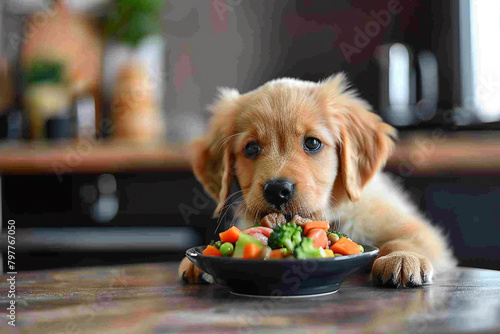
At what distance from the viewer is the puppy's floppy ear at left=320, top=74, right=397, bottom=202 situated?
5.98 feet

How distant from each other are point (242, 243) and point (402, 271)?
0.41m

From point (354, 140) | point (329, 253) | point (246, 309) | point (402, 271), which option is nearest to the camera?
point (246, 309)

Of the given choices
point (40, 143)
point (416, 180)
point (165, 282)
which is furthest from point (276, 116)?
point (40, 143)

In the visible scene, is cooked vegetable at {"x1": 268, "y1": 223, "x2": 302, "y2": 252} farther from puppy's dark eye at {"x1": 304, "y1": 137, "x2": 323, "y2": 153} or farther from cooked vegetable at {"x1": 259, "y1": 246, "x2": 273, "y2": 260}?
puppy's dark eye at {"x1": 304, "y1": 137, "x2": 323, "y2": 153}

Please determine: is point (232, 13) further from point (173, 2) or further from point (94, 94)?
point (94, 94)

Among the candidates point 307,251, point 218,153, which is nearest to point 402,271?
point 307,251

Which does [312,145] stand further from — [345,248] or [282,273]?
[282,273]

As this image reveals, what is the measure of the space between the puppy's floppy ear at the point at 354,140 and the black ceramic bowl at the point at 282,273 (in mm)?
632

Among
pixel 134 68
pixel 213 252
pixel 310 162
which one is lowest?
pixel 213 252

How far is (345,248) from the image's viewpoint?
1217 millimetres

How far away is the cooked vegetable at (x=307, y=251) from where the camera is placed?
3.67ft

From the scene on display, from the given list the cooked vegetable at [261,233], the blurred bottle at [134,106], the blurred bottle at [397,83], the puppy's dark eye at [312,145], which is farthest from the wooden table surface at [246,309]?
the blurred bottle at [397,83]

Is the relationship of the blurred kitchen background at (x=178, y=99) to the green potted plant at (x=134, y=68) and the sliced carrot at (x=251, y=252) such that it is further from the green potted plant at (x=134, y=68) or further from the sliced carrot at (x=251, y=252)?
the sliced carrot at (x=251, y=252)

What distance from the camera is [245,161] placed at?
1.81m
